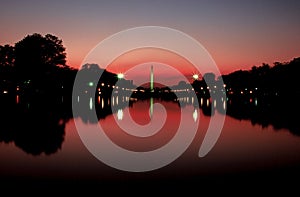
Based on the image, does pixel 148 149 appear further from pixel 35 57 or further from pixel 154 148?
pixel 35 57

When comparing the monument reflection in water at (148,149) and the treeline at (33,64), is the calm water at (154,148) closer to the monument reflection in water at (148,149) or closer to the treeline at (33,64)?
the monument reflection in water at (148,149)

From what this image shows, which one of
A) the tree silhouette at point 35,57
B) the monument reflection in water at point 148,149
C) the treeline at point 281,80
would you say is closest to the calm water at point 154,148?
the monument reflection in water at point 148,149

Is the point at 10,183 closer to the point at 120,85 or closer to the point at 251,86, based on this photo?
the point at 251,86

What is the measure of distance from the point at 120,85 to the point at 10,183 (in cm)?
17898

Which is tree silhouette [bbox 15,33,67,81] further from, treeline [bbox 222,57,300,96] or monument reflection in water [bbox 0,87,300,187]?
treeline [bbox 222,57,300,96]

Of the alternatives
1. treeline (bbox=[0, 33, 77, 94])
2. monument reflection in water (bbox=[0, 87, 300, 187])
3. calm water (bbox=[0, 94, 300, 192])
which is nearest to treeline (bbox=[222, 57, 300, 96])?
treeline (bbox=[0, 33, 77, 94])

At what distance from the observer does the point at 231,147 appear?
1545 cm

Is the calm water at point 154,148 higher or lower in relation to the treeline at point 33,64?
lower

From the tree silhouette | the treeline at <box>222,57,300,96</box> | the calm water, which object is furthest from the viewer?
the treeline at <box>222,57,300,96</box>

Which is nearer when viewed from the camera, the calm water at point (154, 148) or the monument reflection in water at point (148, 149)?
the calm water at point (154, 148)

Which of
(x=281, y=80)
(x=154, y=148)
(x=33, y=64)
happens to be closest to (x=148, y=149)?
(x=154, y=148)

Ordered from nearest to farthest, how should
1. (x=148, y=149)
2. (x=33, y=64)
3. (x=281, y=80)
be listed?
(x=148, y=149), (x=33, y=64), (x=281, y=80)

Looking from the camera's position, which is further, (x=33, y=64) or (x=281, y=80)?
(x=281, y=80)

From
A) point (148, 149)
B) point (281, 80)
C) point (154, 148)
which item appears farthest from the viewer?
point (281, 80)
